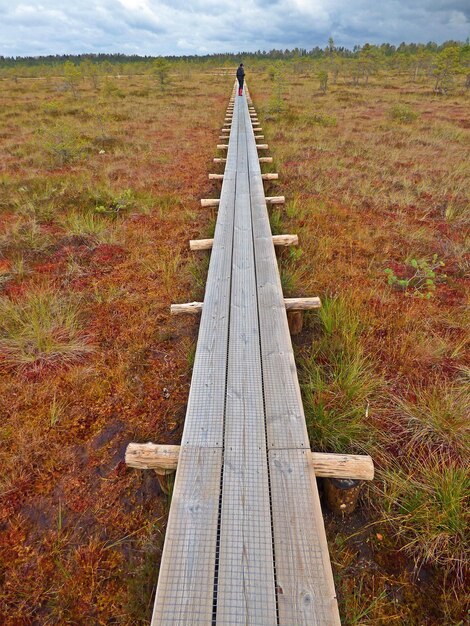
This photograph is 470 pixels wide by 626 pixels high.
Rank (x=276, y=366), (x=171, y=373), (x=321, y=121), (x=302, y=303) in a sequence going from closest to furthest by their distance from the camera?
(x=276, y=366), (x=171, y=373), (x=302, y=303), (x=321, y=121)

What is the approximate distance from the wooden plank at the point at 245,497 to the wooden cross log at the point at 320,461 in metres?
0.32

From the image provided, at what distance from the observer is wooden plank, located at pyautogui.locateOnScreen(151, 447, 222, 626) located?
142 centimetres

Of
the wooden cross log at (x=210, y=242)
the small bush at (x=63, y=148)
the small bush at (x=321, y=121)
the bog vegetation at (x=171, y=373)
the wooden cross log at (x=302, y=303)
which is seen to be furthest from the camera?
the small bush at (x=321, y=121)

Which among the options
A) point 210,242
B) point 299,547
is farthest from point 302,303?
point 299,547

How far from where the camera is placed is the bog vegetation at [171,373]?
182 centimetres

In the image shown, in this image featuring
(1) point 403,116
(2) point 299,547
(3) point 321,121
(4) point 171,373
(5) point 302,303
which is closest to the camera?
(2) point 299,547

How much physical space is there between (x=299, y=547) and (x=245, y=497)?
343mm

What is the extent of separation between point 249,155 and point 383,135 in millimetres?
7737

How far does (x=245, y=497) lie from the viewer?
1774 millimetres

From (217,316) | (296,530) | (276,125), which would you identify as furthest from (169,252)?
(276,125)

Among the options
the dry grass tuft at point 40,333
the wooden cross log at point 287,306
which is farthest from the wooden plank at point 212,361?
the dry grass tuft at point 40,333

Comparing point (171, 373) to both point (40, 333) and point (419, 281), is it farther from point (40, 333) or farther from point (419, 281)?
point (419, 281)

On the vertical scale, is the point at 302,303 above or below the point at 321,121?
below

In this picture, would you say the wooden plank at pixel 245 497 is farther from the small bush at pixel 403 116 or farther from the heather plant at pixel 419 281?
the small bush at pixel 403 116
